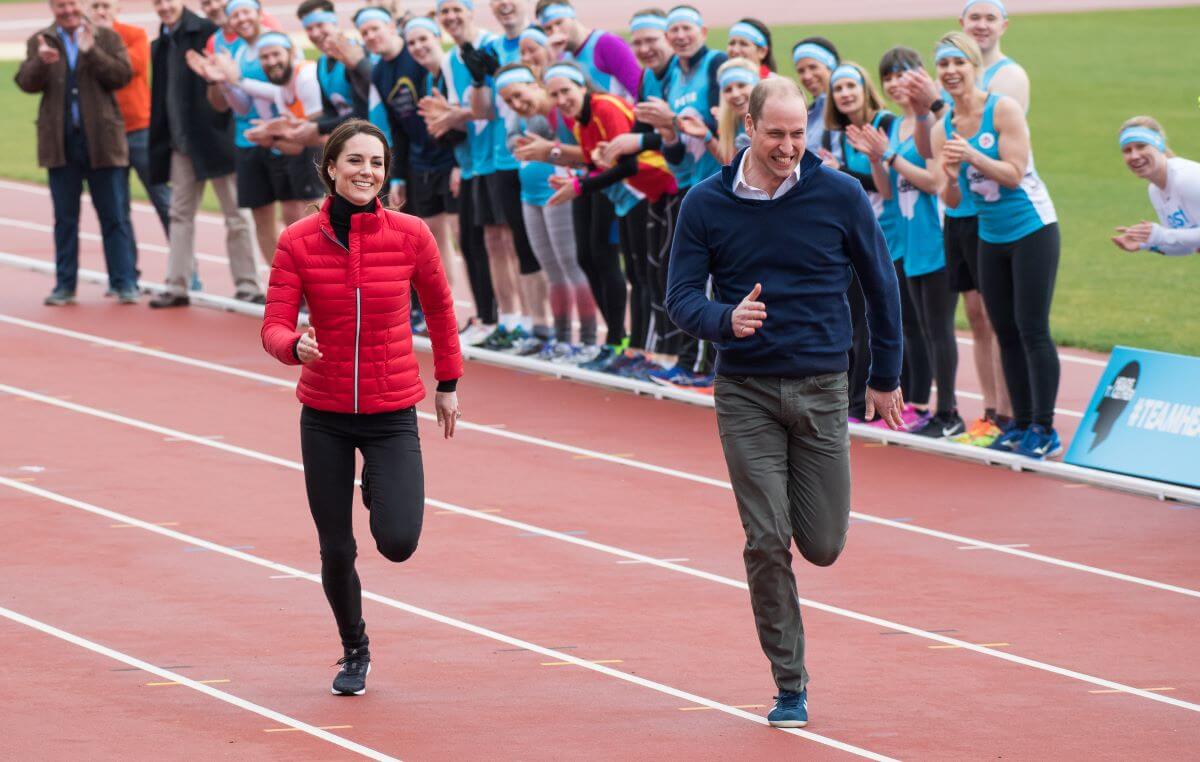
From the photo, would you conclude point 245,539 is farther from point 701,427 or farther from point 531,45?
point 531,45

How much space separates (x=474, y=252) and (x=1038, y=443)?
513 centimetres

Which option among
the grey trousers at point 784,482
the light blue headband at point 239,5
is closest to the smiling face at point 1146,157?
the grey trousers at point 784,482

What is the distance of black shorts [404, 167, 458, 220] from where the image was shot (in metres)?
15.0

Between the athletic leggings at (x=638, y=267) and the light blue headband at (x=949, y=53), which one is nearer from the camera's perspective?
the light blue headband at (x=949, y=53)

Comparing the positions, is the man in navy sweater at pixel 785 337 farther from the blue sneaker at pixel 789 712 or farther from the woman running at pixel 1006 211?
the woman running at pixel 1006 211

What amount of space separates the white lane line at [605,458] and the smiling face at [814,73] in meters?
2.70

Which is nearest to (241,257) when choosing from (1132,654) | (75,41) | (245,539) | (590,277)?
(75,41)

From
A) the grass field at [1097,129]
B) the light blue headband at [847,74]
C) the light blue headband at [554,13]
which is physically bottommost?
the grass field at [1097,129]

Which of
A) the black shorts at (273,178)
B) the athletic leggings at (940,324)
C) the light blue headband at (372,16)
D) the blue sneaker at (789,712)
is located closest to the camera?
the blue sneaker at (789,712)

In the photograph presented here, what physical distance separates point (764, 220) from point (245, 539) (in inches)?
158

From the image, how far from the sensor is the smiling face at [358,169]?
707 centimetres

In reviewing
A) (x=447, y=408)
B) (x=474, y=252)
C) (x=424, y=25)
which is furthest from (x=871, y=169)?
(x=447, y=408)

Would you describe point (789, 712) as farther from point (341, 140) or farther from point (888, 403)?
point (341, 140)

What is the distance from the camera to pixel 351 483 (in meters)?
7.24
